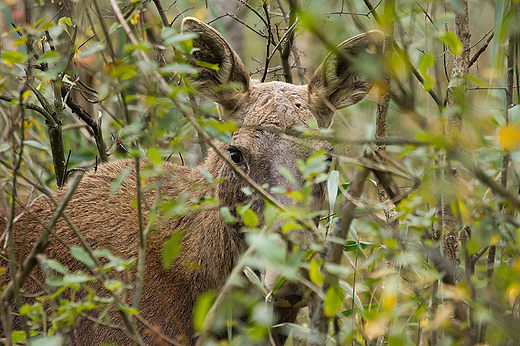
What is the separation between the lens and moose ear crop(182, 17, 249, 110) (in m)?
4.75

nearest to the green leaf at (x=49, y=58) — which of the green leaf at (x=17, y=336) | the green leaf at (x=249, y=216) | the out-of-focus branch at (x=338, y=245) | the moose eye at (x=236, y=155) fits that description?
the green leaf at (x=249, y=216)

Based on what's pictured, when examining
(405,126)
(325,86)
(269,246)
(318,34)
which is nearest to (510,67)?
(405,126)

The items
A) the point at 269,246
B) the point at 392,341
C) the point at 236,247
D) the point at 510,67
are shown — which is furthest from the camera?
the point at 236,247

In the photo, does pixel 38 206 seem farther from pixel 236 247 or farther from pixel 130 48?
pixel 130 48

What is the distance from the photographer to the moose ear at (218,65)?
4.75 meters

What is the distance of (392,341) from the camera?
2510 mm

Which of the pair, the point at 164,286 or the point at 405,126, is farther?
the point at 164,286

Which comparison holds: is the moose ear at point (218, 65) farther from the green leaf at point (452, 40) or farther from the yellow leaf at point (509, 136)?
the yellow leaf at point (509, 136)

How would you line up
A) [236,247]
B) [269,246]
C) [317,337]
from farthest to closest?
1. [236,247]
2. [317,337]
3. [269,246]

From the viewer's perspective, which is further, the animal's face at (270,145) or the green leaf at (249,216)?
the animal's face at (270,145)

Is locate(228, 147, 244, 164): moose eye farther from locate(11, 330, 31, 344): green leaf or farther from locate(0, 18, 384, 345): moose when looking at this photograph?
locate(11, 330, 31, 344): green leaf

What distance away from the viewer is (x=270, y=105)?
4.78m

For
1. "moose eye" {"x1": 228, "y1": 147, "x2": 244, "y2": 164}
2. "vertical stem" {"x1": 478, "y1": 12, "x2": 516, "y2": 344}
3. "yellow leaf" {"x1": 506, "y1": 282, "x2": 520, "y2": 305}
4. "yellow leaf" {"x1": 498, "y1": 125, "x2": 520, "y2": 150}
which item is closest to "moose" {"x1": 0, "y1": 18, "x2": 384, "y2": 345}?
"moose eye" {"x1": 228, "y1": 147, "x2": 244, "y2": 164}

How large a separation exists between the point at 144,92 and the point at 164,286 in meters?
2.12
